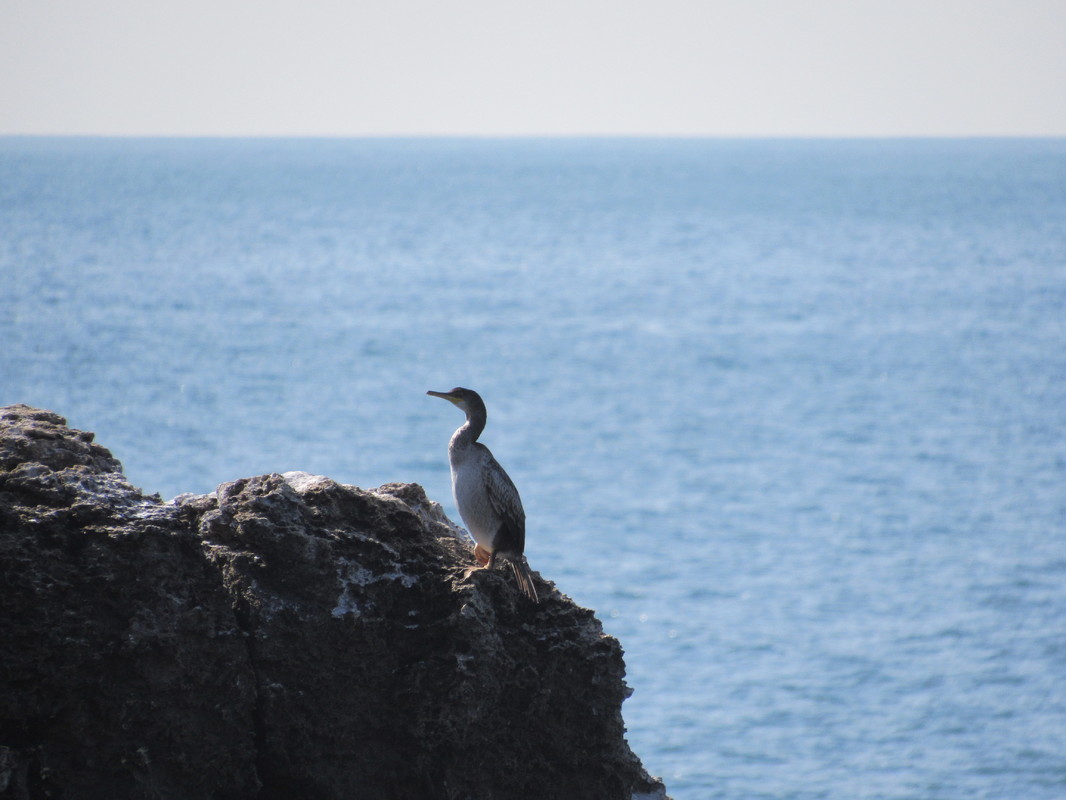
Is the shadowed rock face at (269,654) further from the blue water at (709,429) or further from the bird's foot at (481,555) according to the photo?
the blue water at (709,429)

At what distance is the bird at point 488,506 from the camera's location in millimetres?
6406

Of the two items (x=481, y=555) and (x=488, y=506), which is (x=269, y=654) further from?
(x=488, y=506)

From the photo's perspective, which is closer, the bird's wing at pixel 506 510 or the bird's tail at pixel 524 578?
the bird's tail at pixel 524 578

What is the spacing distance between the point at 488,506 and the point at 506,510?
10cm

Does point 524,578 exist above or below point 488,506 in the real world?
below

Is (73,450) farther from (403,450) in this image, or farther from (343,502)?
(403,450)

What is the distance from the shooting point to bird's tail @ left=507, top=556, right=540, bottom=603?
6.09 meters

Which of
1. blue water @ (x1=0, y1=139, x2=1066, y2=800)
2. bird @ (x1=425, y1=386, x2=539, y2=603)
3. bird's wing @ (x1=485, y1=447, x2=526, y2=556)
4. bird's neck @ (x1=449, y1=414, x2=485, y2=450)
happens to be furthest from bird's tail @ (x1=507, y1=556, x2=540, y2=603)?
blue water @ (x1=0, y1=139, x2=1066, y2=800)

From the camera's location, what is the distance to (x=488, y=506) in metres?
6.64

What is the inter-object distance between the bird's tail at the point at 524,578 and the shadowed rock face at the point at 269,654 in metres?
0.05

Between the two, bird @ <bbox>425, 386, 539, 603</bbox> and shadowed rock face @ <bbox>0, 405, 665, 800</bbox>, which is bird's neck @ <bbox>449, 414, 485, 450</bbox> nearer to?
bird @ <bbox>425, 386, 539, 603</bbox>

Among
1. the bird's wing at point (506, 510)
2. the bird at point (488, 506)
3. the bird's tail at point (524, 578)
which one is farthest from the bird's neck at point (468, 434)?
the bird's tail at point (524, 578)

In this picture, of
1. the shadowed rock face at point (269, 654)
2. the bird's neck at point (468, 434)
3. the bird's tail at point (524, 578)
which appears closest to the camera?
the shadowed rock face at point (269, 654)

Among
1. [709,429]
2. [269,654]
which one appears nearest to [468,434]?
[269,654]
